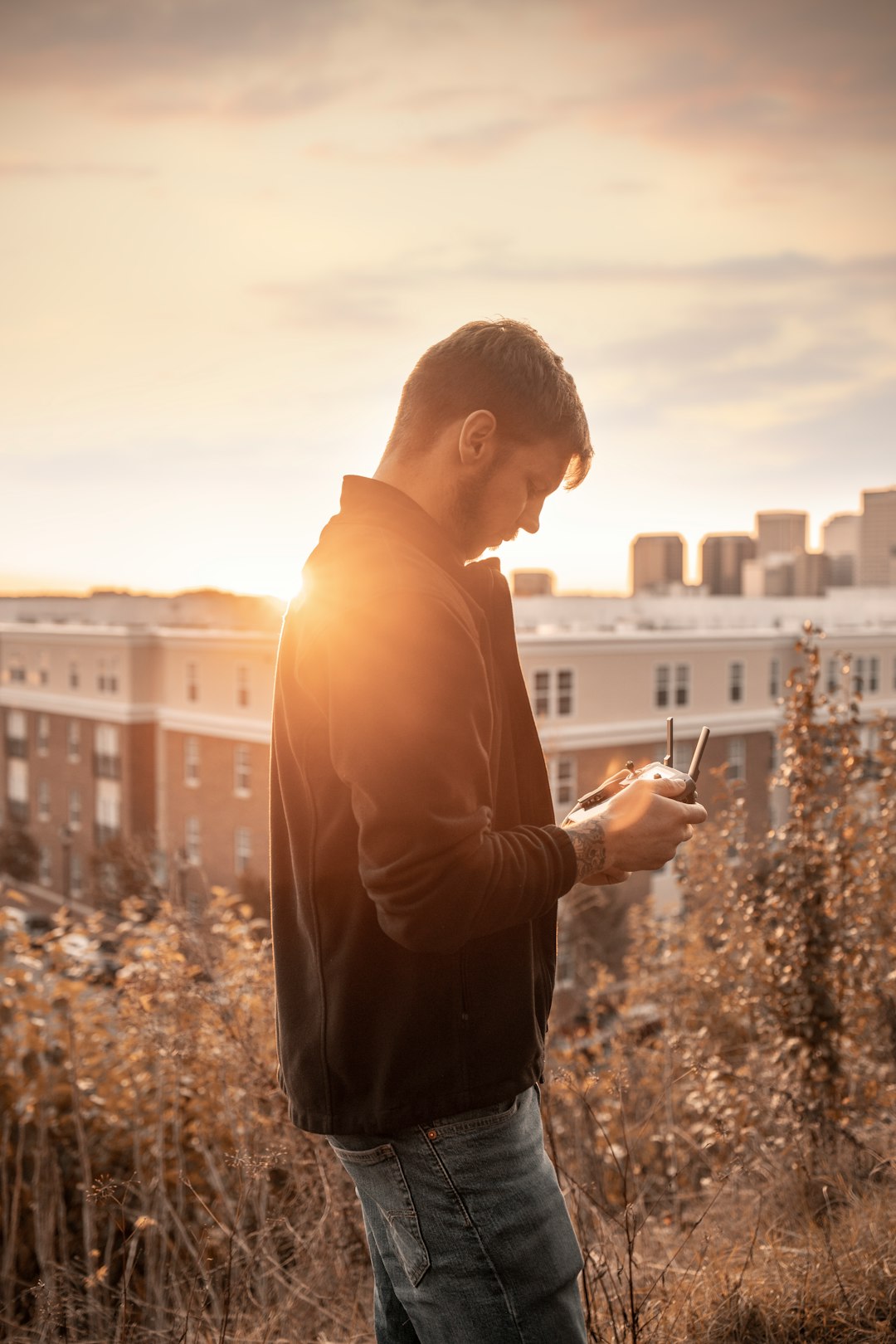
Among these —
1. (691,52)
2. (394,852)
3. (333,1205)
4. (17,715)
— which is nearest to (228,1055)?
(333,1205)

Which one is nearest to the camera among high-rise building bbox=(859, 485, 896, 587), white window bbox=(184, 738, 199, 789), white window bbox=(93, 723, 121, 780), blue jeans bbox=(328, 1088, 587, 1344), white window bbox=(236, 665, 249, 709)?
blue jeans bbox=(328, 1088, 587, 1344)

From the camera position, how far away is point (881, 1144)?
4137 mm

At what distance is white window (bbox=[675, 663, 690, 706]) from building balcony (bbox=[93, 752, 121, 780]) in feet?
71.6

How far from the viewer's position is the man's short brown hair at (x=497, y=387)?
1.69 metres

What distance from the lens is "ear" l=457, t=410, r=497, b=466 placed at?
1.69 meters

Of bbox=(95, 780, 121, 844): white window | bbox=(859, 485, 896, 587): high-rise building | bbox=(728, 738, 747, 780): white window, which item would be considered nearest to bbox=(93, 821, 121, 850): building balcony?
bbox=(95, 780, 121, 844): white window

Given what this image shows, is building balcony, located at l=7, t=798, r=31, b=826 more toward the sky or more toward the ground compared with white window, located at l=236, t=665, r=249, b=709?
more toward the ground

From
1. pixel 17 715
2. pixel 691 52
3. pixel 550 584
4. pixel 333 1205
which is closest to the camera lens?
pixel 333 1205

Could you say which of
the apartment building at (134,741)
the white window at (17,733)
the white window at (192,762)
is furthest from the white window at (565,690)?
the white window at (17,733)

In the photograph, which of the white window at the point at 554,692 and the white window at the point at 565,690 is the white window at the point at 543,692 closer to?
the white window at the point at 554,692

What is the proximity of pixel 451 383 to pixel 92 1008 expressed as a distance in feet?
20.0

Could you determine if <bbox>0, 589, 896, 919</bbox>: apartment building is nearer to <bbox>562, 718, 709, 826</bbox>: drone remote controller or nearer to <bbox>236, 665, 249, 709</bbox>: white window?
<bbox>236, 665, 249, 709</bbox>: white window

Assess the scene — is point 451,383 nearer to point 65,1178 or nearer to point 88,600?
point 65,1178

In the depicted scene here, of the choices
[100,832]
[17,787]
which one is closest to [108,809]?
[100,832]
